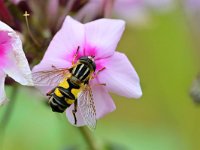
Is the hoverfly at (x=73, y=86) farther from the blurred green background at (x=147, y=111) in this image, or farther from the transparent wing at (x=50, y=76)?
the blurred green background at (x=147, y=111)

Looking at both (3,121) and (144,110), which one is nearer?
(3,121)

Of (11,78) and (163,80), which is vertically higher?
(11,78)

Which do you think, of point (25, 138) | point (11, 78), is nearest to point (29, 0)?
point (11, 78)

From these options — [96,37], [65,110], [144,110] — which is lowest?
[144,110]

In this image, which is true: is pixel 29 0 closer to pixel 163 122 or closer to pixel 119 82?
pixel 119 82

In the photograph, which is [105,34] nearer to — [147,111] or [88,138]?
[88,138]

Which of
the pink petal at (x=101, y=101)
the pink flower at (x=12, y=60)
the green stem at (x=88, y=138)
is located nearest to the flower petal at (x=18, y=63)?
the pink flower at (x=12, y=60)

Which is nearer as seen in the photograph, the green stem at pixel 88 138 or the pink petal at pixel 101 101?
the pink petal at pixel 101 101

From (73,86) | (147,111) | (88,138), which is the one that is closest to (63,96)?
(73,86)
